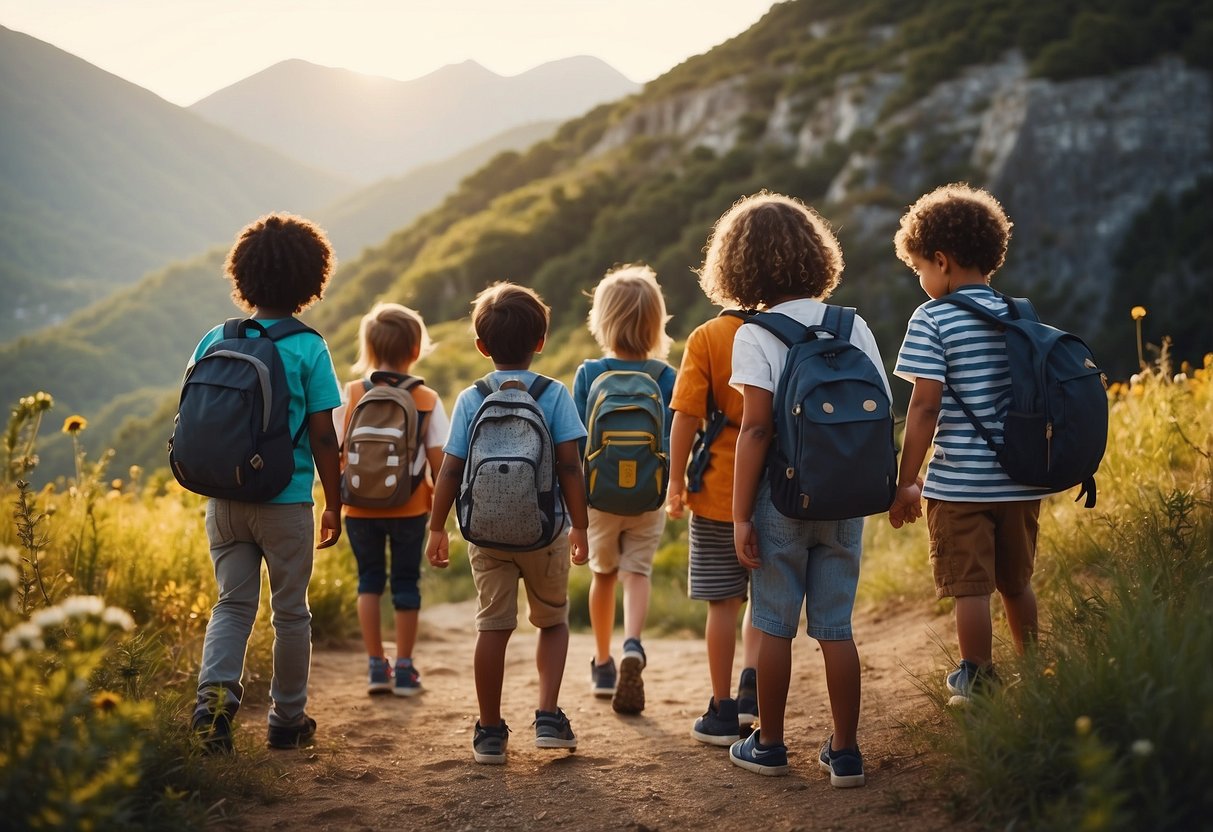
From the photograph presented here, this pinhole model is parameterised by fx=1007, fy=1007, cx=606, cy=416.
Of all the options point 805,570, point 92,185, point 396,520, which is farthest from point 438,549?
point 92,185

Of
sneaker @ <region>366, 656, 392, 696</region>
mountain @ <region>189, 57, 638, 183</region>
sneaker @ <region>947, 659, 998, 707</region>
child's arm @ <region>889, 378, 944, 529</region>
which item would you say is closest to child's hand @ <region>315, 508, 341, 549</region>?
sneaker @ <region>366, 656, 392, 696</region>

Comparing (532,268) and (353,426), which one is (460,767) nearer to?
(353,426)

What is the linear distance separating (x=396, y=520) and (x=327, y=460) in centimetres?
124

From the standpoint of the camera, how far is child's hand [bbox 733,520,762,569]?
3.24 meters

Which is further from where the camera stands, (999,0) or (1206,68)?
(999,0)

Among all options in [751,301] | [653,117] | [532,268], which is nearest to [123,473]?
[532,268]

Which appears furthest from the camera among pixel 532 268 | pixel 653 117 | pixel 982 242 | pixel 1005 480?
pixel 653 117

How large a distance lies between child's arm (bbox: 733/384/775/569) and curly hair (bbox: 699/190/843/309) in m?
0.46

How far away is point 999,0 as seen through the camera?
29453mm

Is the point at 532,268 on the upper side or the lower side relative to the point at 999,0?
lower

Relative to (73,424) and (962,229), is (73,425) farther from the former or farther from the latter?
(962,229)

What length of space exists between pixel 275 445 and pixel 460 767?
136 centimetres

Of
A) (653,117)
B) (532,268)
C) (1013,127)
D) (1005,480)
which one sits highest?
(653,117)

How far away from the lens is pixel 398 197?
122000 mm
